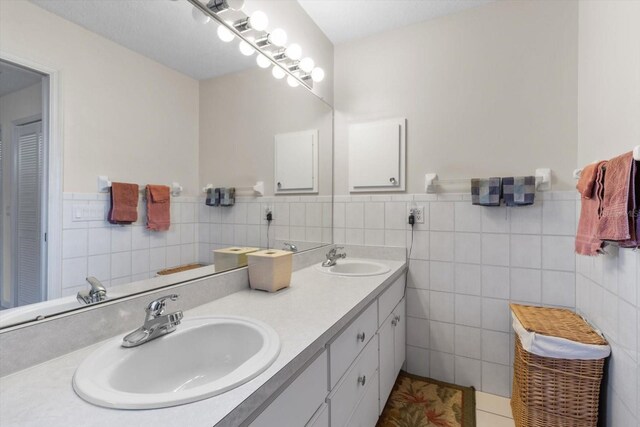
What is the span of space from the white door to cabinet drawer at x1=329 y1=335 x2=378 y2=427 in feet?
2.98

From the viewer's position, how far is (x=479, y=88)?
72.4 inches

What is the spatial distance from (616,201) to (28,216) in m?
1.79

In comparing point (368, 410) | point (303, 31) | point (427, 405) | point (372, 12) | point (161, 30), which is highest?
point (372, 12)

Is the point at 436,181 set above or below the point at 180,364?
above

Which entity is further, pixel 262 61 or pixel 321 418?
pixel 262 61

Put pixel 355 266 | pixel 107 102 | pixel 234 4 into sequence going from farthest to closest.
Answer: pixel 355 266, pixel 234 4, pixel 107 102

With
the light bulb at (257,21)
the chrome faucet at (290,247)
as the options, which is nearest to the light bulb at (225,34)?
the light bulb at (257,21)

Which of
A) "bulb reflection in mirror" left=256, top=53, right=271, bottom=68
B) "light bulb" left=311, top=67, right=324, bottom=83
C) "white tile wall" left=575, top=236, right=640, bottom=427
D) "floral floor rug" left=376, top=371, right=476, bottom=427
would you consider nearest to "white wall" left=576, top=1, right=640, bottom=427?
"white tile wall" left=575, top=236, right=640, bottom=427

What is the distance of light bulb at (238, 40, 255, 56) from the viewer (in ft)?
4.67

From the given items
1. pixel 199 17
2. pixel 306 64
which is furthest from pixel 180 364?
pixel 306 64

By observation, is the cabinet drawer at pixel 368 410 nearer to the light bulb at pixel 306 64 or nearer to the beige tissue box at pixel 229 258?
the beige tissue box at pixel 229 258

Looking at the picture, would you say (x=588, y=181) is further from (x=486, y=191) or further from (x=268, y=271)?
(x=268, y=271)

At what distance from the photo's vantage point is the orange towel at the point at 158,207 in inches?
40.4

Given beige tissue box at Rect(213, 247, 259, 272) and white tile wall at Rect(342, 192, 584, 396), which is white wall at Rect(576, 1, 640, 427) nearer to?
white tile wall at Rect(342, 192, 584, 396)
